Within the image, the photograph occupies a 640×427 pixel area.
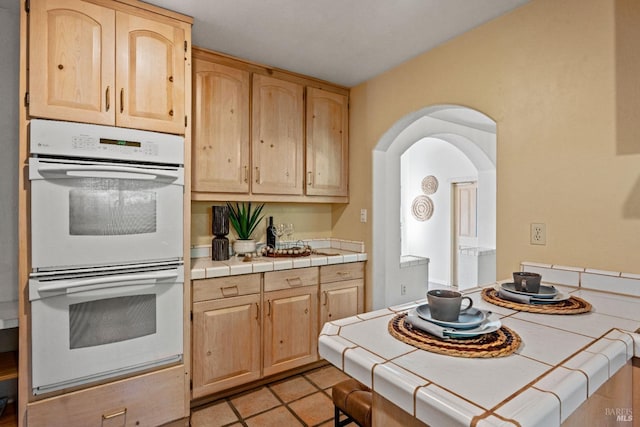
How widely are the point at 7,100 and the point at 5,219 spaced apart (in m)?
0.69

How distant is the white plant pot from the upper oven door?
73 centimetres

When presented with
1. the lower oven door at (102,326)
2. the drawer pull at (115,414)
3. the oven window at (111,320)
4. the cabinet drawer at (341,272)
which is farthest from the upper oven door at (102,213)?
the cabinet drawer at (341,272)

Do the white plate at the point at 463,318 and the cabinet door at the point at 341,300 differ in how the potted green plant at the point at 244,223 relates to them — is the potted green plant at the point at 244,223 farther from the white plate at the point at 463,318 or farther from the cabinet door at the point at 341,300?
the white plate at the point at 463,318

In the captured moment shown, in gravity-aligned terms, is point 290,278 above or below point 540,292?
below

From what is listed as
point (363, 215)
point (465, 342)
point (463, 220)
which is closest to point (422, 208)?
point (463, 220)

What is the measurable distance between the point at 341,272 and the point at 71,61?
222cm

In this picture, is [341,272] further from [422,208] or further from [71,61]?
[422,208]

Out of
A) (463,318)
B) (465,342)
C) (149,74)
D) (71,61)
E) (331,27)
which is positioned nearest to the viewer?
(465,342)

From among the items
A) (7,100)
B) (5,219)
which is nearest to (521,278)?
(5,219)

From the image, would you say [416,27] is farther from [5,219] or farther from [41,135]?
[5,219]

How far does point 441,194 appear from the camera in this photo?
6.19 meters

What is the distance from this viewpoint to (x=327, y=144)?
3043 millimetres

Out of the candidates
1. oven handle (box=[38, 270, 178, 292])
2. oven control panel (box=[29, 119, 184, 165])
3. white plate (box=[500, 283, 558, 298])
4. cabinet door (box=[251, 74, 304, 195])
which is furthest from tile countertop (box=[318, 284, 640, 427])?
cabinet door (box=[251, 74, 304, 195])

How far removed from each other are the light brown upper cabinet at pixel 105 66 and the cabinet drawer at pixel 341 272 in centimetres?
151
